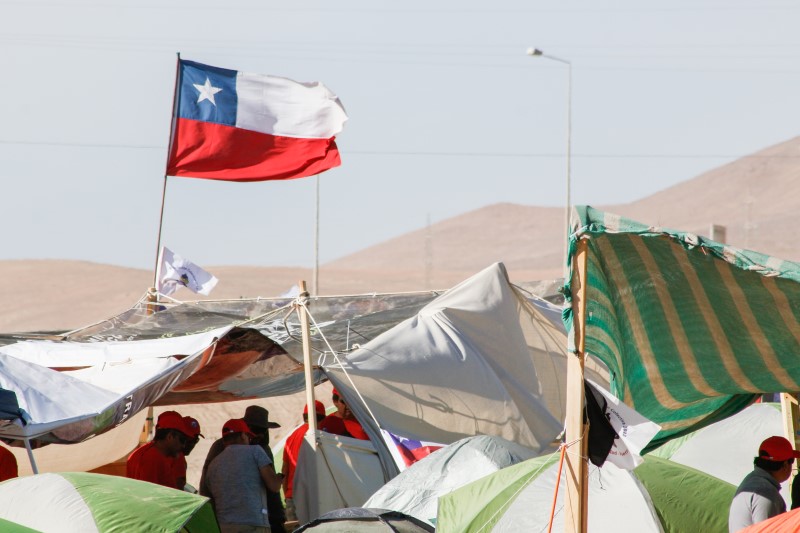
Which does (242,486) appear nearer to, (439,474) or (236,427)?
(236,427)

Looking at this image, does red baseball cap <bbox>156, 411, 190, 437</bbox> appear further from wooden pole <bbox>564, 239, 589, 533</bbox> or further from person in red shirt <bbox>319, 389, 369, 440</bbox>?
wooden pole <bbox>564, 239, 589, 533</bbox>

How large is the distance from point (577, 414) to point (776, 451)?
2042mm

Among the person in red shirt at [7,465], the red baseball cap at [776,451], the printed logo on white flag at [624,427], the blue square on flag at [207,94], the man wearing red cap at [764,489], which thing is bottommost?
the person in red shirt at [7,465]

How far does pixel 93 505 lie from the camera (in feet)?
23.6

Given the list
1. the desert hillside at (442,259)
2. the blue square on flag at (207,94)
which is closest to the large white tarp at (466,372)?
the blue square on flag at (207,94)

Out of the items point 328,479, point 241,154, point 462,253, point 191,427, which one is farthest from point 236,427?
point 462,253

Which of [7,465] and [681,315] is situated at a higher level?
[681,315]

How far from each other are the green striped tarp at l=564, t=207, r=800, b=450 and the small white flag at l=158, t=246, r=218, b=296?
393 inches

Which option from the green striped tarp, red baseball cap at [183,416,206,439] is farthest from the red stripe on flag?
the green striped tarp

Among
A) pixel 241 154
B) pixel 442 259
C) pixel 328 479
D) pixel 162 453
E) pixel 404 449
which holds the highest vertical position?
pixel 241 154

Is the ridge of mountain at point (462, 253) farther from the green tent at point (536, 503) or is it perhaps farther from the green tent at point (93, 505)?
the green tent at point (93, 505)

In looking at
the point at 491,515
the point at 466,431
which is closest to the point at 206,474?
the point at 491,515

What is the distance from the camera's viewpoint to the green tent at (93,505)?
7.11 meters

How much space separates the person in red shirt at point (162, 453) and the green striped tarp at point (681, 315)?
355cm
